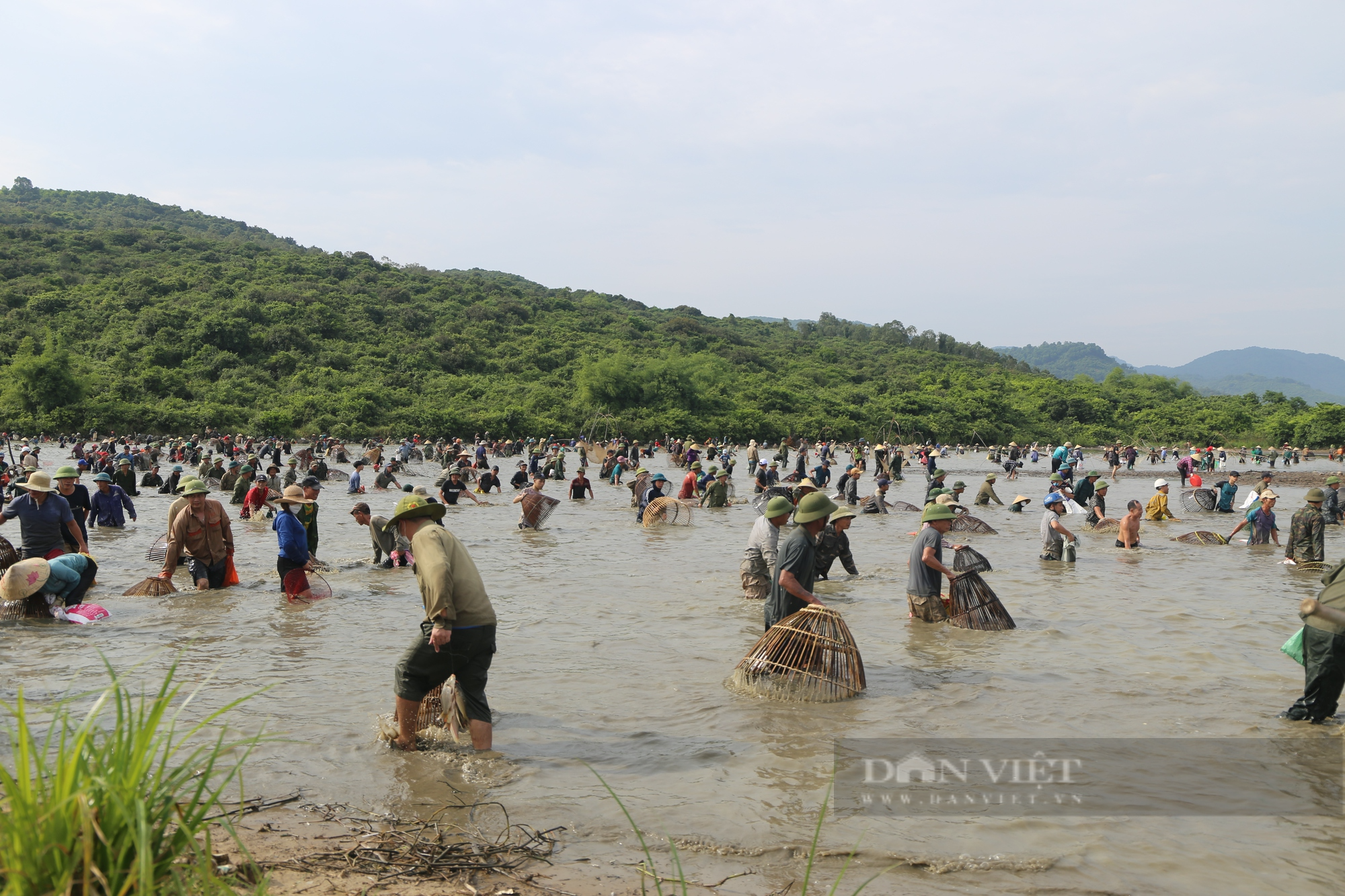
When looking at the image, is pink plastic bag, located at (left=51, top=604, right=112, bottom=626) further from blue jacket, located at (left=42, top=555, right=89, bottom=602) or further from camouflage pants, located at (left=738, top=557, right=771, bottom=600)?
camouflage pants, located at (left=738, top=557, right=771, bottom=600)

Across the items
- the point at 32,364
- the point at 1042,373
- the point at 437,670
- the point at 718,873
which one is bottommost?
the point at 718,873

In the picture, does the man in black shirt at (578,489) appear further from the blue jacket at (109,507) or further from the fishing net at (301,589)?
the fishing net at (301,589)

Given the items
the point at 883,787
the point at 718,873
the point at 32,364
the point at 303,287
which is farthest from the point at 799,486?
the point at 303,287

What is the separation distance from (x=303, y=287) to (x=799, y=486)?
222ft

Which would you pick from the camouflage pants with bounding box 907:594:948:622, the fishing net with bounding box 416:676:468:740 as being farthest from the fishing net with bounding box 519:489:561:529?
the fishing net with bounding box 416:676:468:740

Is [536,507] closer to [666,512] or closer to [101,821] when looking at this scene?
[666,512]

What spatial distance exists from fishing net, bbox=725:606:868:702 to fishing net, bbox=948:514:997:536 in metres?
9.02

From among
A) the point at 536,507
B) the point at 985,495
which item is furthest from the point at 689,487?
the point at 985,495

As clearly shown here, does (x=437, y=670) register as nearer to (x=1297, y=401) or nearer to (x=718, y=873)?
(x=718, y=873)

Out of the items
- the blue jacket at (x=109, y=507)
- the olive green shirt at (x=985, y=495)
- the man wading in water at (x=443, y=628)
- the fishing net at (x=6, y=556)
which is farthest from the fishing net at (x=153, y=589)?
the olive green shirt at (x=985, y=495)

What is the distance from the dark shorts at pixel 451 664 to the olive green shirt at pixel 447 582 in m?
0.09

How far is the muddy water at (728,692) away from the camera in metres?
4.46

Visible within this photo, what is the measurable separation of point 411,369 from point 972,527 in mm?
51060

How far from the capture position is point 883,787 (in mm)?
5168
